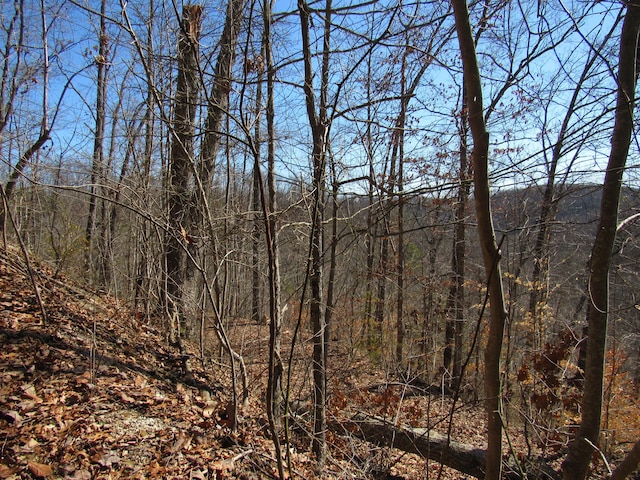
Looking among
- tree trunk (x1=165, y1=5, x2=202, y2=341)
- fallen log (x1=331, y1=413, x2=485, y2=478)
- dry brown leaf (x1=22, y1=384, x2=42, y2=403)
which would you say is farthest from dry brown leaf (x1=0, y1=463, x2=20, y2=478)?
fallen log (x1=331, y1=413, x2=485, y2=478)

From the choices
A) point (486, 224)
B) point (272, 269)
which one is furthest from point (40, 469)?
point (486, 224)

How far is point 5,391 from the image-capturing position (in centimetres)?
278

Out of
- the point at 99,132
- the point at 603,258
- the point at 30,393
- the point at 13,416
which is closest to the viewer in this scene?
the point at 13,416

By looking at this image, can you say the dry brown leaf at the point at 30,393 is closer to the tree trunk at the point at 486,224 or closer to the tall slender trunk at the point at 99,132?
the tall slender trunk at the point at 99,132

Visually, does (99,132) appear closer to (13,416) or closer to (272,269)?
(13,416)

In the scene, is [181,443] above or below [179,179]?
below

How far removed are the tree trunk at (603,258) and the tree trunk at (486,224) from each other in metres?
1.02

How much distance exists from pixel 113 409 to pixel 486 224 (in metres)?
3.19

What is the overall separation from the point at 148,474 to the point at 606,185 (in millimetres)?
3824

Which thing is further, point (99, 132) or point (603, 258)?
point (99, 132)

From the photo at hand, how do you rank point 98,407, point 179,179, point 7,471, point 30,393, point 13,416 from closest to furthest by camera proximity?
point 7,471, point 13,416, point 30,393, point 98,407, point 179,179

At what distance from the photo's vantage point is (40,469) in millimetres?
2258

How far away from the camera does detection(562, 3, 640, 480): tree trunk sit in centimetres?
264

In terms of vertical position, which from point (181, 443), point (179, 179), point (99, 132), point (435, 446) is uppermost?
point (99, 132)
